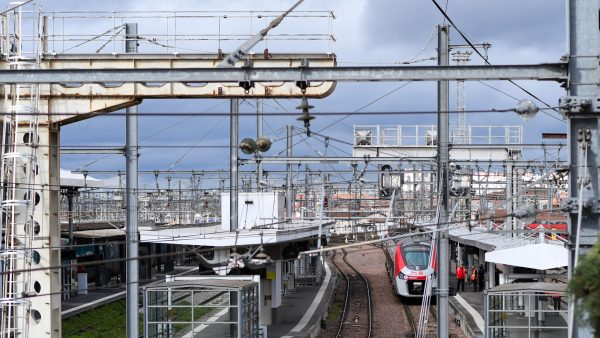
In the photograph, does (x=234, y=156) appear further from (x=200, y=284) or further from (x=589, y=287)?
(x=589, y=287)

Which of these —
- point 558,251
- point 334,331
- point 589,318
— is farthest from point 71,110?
point 334,331

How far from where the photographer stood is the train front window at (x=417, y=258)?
114 feet

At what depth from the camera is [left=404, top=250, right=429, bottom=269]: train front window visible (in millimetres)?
34844

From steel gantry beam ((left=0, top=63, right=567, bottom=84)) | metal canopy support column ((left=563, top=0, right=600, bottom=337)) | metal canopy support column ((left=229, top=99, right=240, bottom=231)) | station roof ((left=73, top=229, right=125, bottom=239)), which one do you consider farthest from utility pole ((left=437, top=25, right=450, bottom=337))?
station roof ((left=73, top=229, right=125, bottom=239))

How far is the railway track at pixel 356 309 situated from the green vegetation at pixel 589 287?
1493cm

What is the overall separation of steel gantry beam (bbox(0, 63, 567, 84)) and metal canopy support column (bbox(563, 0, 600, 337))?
1.25ft

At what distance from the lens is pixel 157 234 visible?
2392 centimetres

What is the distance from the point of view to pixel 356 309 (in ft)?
118

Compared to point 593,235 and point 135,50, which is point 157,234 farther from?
point 593,235

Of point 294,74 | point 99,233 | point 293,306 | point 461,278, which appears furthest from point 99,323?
point 294,74

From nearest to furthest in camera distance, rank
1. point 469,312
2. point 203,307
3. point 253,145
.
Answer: point 253,145 → point 203,307 → point 469,312

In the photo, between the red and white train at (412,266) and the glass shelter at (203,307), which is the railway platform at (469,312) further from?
the glass shelter at (203,307)

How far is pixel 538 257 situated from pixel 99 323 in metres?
14.0

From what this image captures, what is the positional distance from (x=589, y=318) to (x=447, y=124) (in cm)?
906
